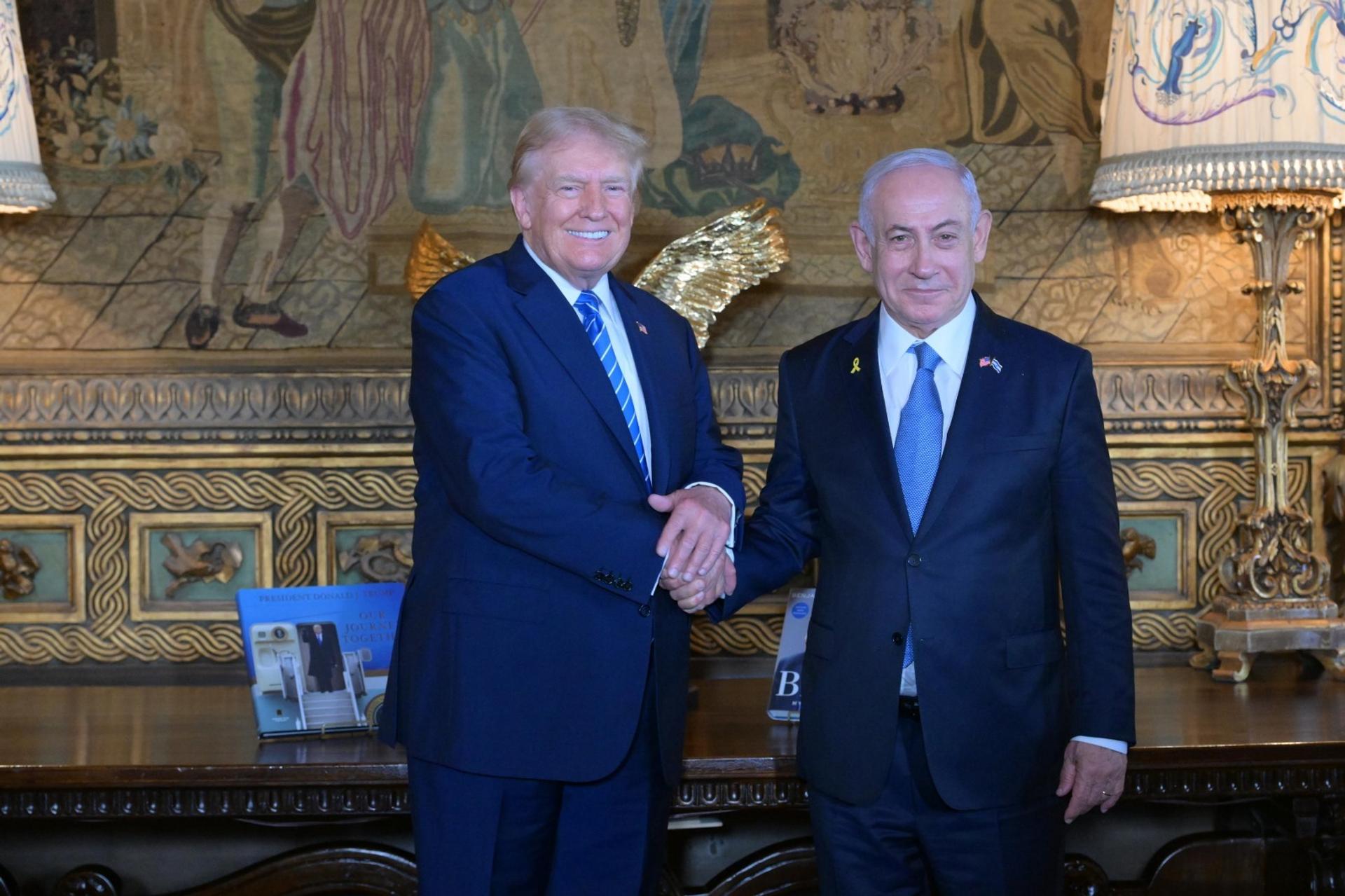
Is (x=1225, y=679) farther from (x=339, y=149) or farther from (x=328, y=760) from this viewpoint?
(x=339, y=149)

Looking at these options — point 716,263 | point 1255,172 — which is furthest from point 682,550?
point 1255,172

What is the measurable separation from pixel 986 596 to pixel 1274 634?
5.47 feet

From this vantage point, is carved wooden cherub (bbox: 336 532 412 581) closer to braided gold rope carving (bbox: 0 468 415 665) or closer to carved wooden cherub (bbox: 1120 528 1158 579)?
braided gold rope carving (bbox: 0 468 415 665)

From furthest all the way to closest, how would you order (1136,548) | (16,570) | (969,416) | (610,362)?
(1136,548)
(16,570)
(610,362)
(969,416)

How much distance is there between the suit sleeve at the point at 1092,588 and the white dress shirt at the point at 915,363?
7.8 inches

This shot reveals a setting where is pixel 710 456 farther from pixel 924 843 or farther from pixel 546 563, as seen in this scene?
pixel 924 843

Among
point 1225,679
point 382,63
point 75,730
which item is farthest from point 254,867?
point 1225,679

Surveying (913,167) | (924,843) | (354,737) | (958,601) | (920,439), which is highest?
(913,167)

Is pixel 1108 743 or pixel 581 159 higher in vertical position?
pixel 581 159

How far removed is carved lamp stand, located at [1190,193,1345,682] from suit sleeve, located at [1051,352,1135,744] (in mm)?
1459

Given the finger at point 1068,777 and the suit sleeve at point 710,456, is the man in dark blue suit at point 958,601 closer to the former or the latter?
the finger at point 1068,777

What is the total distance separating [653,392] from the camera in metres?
2.58

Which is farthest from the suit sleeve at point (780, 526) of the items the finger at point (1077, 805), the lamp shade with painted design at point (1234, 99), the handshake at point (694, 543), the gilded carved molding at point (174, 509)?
the lamp shade with painted design at point (1234, 99)

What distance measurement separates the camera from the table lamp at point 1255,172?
338cm
